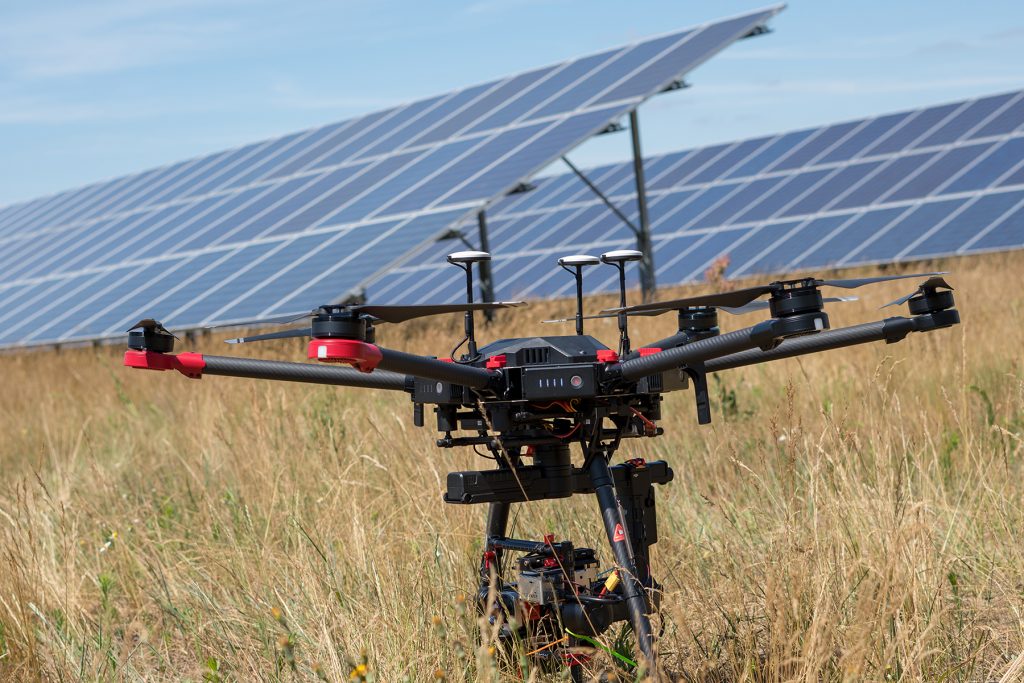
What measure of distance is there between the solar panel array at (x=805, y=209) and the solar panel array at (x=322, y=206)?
9.85 ft

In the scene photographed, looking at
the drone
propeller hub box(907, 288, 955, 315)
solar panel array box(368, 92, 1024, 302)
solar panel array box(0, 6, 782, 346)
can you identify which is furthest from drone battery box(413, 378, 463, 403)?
solar panel array box(368, 92, 1024, 302)

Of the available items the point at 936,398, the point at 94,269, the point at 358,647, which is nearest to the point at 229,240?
the point at 94,269

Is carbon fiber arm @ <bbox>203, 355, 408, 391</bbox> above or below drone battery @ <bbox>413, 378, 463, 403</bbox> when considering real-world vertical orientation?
above

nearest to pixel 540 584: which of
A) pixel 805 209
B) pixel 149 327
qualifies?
pixel 149 327

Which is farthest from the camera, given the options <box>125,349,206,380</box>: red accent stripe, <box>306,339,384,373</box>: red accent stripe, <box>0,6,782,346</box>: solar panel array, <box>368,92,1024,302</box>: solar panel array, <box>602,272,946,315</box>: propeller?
<box>368,92,1024,302</box>: solar panel array

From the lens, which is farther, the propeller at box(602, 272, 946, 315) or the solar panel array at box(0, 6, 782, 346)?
the solar panel array at box(0, 6, 782, 346)

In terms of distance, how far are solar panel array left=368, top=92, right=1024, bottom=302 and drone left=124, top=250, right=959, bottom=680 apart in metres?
13.9

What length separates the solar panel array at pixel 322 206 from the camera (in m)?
11.6

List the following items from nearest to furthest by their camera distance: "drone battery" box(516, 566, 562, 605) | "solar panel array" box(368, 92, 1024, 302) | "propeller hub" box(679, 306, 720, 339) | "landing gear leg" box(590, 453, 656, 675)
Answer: "landing gear leg" box(590, 453, 656, 675), "drone battery" box(516, 566, 562, 605), "propeller hub" box(679, 306, 720, 339), "solar panel array" box(368, 92, 1024, 302)

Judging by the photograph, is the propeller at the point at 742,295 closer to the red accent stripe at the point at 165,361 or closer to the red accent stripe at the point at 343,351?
the red accent stripe at the point at 343,351

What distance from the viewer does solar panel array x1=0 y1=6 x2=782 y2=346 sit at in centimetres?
1161

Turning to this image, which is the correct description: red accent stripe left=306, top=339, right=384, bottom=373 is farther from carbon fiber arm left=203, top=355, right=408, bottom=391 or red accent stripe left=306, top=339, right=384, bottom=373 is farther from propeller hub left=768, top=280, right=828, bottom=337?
propeller hub left=768, top=280, right=828, bottom=337

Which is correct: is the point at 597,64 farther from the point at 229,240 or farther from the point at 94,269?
the point at 94,269

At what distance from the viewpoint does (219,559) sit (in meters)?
3.77
